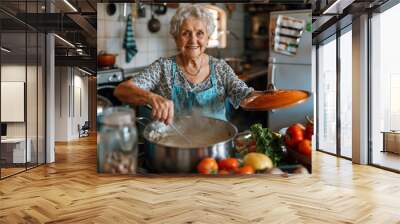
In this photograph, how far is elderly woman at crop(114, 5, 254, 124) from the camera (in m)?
4.58

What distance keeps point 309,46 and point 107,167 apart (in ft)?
9.63

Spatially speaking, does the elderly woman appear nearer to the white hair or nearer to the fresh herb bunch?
the white hair

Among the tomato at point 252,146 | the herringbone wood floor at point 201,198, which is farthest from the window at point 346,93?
the tomato at point 252,146

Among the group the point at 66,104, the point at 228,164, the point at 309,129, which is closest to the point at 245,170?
the point at 228,164

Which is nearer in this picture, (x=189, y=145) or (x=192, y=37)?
(x=189, y=145)

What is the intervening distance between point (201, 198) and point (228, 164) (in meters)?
0.84

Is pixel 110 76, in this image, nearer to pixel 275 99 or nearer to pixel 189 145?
pixel 189 145

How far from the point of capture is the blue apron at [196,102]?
4.57 meters

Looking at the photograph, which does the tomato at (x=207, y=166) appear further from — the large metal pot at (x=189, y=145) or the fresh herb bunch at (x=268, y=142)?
the fresh herb bunch at (x=268, y=142)

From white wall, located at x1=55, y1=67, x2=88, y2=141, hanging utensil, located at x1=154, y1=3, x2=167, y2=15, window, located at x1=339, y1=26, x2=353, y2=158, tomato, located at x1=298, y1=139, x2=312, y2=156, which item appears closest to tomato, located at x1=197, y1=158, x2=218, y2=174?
tomato, located at x1=298, y1=139, x2=312, y2=156

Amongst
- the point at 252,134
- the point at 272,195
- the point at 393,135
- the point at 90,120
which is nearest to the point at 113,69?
the point at 252,134

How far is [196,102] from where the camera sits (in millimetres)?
4586

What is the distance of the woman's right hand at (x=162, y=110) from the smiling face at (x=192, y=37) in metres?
0.64

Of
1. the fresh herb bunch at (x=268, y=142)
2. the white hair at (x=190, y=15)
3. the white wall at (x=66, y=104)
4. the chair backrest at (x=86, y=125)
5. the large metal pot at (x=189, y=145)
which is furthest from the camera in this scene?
the chair backrest at (x=86, y=125)
